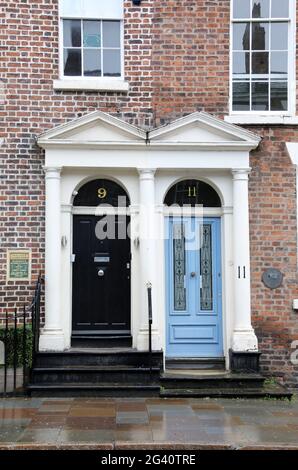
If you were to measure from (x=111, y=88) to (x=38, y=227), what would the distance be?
245 centimetres

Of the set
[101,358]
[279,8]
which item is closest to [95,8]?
[279,8]

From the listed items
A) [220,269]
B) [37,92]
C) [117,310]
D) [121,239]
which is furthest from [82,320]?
[37,92]

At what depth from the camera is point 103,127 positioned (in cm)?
991

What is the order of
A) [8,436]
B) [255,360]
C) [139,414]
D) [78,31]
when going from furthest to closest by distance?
[78,31] < [255,360] < [139,414] < [8,436]

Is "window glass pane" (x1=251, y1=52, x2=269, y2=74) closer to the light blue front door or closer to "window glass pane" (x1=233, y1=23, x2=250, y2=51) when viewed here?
"window glass pane" (x1=233, y1=23, x2=250, y2=51)

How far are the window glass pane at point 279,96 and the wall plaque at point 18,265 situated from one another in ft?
15.0

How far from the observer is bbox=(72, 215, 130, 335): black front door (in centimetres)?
1009

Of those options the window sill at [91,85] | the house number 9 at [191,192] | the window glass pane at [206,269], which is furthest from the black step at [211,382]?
the window sill at [91,85]

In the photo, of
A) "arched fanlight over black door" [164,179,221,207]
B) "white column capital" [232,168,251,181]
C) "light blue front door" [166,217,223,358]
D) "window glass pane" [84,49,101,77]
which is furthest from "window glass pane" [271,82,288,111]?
"window glass pane" [84,49,101,77]

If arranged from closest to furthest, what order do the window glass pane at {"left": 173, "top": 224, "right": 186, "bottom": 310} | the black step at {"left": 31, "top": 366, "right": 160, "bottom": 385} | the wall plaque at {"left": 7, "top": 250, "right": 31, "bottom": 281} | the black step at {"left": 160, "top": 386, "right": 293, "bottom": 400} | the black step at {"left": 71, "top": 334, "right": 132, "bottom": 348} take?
the black step at {"left": 160, "top": 386, "right": 293, "bottom": 400} → the black step at {"left": 31, "top": 366, "right": 160, "bottom": 385} → the wall plaque at {"left": 7, "top": 250, "right": 31, "bottom": 281} → the black step at {"left": 71, "top": 334, "right": 132, "bottom": 348} → the window glass pane at {"left": 173, "top": 224, "right": 186, "bottom": 310}

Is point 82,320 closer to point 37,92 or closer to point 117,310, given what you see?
point 117,310

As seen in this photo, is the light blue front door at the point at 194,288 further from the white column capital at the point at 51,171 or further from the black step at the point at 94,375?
the white column capital at the point at 51,171

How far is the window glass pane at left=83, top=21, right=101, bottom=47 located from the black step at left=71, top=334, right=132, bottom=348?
4627mm

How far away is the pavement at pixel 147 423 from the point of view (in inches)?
264
